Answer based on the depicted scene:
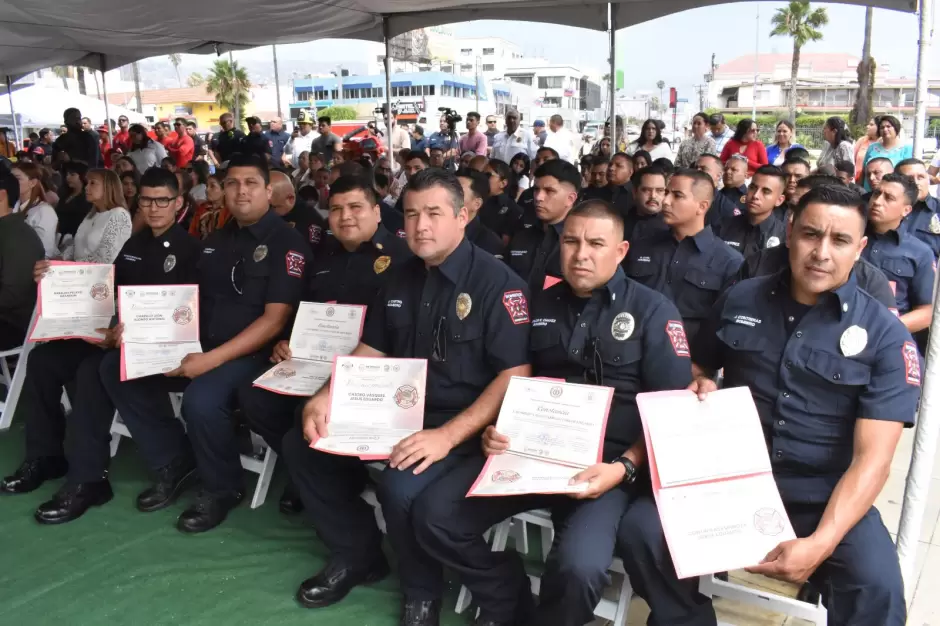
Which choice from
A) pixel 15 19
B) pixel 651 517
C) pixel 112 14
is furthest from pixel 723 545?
pixel 15 19

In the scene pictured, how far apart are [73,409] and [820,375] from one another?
3261 mm

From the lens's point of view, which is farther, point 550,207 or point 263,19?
point 263,19

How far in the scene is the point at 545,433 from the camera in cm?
217

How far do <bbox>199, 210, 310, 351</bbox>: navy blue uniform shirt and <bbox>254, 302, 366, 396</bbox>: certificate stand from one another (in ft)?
0.90

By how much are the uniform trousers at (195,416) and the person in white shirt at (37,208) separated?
4.95 feet

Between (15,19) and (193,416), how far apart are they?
20.0 ft

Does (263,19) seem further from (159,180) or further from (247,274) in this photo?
(247,274)

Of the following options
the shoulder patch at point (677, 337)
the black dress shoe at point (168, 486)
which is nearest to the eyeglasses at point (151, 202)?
the black dress shoe at point (168, 486)

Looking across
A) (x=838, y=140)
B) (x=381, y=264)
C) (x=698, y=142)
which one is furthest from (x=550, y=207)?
(x=698, y=142)

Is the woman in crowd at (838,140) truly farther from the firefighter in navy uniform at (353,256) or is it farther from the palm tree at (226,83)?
the palm tree at (226,83)

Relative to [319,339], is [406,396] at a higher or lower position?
lower

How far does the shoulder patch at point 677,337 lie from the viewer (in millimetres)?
2227

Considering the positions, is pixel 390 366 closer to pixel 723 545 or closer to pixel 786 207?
pixel 723 545

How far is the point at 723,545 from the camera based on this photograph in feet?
5.94
